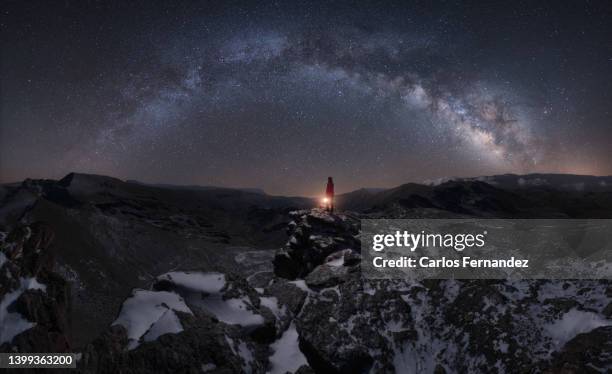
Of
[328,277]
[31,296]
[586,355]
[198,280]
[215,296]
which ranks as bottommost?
[586,355]

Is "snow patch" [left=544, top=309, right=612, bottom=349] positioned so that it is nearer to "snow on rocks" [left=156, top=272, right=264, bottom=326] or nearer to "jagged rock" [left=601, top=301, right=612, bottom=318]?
"jagged rock" [left=601, top=301, right=612, bottom=318]

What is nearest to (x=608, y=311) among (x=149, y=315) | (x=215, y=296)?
(x=215, y=296)

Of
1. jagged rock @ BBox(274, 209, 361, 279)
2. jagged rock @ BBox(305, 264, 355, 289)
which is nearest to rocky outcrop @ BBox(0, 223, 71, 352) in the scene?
jagged rock @ BBox(305, 264, 355, 289)

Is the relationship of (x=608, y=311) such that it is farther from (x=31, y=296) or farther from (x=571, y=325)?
(x=31, y=296)

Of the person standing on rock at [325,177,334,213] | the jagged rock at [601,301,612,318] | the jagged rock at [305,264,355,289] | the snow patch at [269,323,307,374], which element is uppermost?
→ the person standing on rock at [325,177,334,213]

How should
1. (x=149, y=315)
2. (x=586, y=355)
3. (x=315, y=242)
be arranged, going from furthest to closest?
(x=315, y=242) → (x=586, y=355) → (x=149, y=315)

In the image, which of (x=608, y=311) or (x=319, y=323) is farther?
(x=319, y=323)

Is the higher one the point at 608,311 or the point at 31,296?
the point at 31,296

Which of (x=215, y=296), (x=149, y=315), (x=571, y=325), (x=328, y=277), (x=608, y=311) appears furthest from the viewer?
(x=328, y=277)
